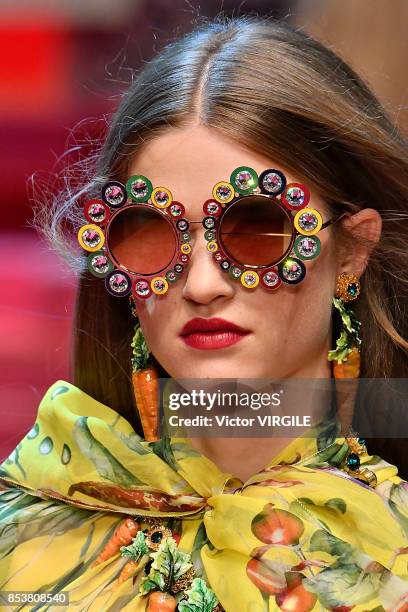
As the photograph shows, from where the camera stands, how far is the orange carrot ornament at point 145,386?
1543mm

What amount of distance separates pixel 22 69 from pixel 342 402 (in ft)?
2.92

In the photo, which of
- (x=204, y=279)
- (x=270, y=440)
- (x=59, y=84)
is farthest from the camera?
(x=59, y=84)

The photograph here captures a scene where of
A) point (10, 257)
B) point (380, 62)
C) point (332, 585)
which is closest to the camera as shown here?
point (332, 585)

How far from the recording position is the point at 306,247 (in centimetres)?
139

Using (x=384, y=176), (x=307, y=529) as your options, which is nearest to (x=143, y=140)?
(x=384, y=176)

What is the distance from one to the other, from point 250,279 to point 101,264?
0.21 metres

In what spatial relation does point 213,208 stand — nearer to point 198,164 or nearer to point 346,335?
point 198,164

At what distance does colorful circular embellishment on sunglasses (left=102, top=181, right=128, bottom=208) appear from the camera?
1.45 metres

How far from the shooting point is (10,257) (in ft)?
7.09

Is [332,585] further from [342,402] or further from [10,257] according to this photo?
[10,257]

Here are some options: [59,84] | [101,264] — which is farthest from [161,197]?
[59,84]

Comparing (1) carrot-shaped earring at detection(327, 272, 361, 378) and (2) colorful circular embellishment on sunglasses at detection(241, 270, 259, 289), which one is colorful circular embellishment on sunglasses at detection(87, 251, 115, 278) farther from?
(1) carrot-shaped earring at detection(327, 272, 361, 378)

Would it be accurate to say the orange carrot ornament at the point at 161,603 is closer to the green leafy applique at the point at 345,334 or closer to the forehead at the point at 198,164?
the green leafy applique at the point at 345,334

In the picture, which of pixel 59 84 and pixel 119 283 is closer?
pixel 119 283
